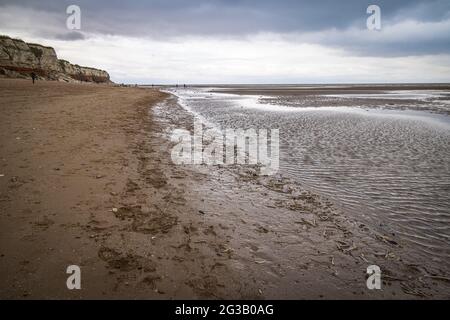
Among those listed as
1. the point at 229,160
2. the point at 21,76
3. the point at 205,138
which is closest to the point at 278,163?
the point at 229,160

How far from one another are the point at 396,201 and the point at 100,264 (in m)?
6.70

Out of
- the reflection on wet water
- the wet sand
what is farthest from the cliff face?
the reflection on wet water

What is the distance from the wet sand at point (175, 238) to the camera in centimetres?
384

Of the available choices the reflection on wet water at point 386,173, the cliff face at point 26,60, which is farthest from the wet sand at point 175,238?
the cliff face at point 26,60

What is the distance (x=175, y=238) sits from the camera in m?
4.95

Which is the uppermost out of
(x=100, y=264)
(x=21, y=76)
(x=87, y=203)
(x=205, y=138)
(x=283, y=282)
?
(x=21, y=76)

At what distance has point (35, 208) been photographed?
208 inches

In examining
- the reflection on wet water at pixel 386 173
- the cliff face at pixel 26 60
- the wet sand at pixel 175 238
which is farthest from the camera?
the cliff face at pixel 26 60

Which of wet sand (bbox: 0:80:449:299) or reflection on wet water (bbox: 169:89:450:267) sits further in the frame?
reflection on wet water (bbox: 169:89:450:267)

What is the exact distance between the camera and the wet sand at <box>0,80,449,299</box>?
12.6ft

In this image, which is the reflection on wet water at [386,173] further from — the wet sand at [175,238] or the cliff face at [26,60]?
the cliff face at [26,60]

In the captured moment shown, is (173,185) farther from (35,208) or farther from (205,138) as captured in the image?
(205,138)

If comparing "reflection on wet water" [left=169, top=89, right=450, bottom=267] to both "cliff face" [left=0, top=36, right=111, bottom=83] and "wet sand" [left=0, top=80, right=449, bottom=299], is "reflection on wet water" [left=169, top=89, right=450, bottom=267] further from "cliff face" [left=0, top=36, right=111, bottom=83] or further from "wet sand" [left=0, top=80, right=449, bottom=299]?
"cliff face" [left=0, top=36, right=111, bottom=83]

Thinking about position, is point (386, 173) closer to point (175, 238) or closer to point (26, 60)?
point (175, 238)
